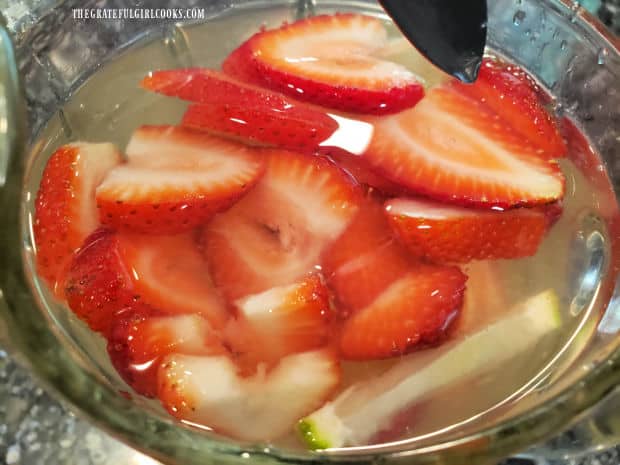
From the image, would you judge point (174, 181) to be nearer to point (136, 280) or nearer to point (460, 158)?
point (136, 280)

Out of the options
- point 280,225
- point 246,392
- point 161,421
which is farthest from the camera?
point 280,225

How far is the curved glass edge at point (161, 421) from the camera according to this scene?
20.1 inches

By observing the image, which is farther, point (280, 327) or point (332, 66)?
point (332, 66)

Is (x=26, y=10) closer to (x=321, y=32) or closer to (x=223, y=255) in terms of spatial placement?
(x=321, y=32)

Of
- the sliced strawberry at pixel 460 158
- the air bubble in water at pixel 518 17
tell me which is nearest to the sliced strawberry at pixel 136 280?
the sliced strawberry at pixel 460 158

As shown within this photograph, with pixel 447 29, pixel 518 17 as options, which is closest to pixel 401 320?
pixel 447 29

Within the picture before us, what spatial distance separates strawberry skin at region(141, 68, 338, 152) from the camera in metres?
0.78

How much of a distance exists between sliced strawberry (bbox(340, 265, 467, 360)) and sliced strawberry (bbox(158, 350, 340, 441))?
0.11 ft

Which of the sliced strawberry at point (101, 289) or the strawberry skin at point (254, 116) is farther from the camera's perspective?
the strawberry skin at point (254, 116)

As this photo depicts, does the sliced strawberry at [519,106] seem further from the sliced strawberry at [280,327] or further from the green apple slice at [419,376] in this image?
the sliced strawberry at [280,327]

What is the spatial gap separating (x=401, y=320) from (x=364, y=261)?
79 mm

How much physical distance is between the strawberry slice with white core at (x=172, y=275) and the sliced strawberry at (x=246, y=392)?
59mm

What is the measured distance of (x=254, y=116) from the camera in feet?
2.58

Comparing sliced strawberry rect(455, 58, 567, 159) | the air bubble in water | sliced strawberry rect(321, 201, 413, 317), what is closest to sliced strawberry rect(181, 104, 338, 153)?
sliced strawberry rect(321, 201, 413, 317)
